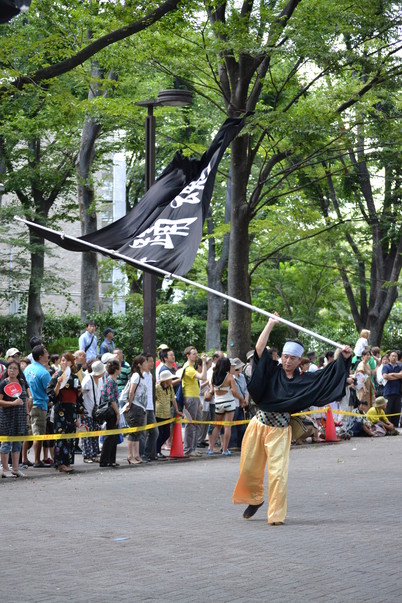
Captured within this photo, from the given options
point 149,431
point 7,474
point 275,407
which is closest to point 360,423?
point 149,431

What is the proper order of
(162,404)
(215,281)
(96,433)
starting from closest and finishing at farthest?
(96,433)
(162,404)
(215,281)

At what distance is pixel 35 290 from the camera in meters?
32.4

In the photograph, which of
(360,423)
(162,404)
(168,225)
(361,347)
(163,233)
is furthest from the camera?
(361,347)

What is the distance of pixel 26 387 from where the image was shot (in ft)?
48.4

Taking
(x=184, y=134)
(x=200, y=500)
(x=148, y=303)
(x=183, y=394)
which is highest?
(x=184, y=134)

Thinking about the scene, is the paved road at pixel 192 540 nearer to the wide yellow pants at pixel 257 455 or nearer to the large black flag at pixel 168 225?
the wide yellow pants at pixel 257 455

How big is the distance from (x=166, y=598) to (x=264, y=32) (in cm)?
1454

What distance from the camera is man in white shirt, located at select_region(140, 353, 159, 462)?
1664 centimetres

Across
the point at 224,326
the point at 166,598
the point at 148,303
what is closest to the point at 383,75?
the point at 148,303

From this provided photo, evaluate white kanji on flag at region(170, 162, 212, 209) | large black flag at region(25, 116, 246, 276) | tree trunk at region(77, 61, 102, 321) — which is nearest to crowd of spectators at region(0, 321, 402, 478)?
large black flag at region(25, 116, 246, 276)

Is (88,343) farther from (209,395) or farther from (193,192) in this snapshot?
(193,192)

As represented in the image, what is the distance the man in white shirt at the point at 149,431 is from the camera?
1664 centimetres

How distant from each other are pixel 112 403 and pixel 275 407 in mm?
5853

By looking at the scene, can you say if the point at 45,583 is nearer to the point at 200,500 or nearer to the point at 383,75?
the point at 200,500
